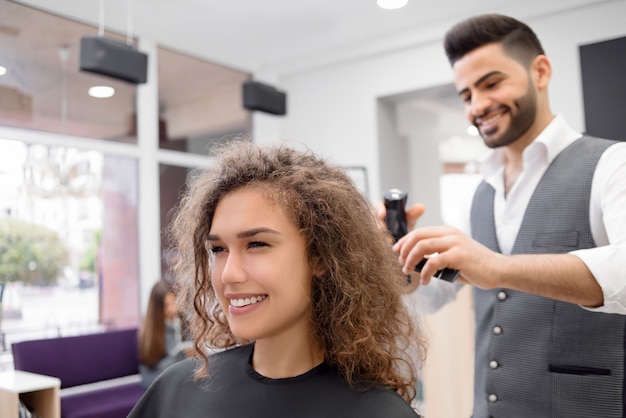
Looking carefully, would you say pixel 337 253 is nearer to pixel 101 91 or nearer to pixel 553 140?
pixel 553 140

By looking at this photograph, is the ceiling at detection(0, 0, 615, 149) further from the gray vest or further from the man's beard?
the gray vest

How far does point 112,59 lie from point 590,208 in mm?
3146

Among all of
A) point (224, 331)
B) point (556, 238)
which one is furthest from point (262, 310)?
point (556, 238)

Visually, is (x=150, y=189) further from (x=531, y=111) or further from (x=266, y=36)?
(x=531, y=111)

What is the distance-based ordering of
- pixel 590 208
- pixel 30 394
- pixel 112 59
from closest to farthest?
1. pixel 590 208
2. pixel 30 394
3. pixel 112 59

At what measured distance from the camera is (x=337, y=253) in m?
1.30

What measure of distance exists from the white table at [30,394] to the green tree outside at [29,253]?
2.60ft

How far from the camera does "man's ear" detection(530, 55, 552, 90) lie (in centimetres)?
169

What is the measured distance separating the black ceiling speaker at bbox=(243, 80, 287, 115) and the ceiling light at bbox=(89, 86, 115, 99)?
110cm

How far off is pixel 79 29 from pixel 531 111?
157 inches

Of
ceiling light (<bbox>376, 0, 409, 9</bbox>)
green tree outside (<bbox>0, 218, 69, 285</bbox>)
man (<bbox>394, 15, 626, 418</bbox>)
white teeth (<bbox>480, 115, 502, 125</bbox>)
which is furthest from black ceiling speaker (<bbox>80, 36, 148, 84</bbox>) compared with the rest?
white teeth (<bbox>480, 115, 502, 125</bbox>)

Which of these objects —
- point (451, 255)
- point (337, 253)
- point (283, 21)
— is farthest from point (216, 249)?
point (283, 21)

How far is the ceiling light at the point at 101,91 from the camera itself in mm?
4711

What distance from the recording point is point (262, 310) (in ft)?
3.90
